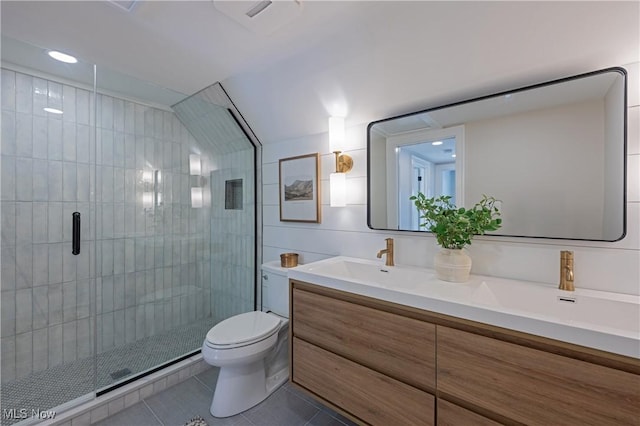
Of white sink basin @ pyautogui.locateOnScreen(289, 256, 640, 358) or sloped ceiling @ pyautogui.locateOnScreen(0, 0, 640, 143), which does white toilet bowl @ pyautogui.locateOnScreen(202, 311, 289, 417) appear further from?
sloped ceiling @ pyautogui.locateOnScreen(0, 0, 640, 143)

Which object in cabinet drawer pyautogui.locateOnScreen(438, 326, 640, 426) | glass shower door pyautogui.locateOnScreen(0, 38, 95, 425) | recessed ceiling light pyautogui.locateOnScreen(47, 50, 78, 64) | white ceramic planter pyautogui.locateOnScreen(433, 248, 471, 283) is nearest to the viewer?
cabinet drawer pyautogui.locateOnScreen(438, 326, 640, 426)

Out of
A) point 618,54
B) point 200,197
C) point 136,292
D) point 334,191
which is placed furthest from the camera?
point 200,197

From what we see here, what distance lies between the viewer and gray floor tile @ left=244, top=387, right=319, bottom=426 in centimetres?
161

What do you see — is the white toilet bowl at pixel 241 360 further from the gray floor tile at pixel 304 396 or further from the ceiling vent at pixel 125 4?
the ceiling vent at pixel 125 4

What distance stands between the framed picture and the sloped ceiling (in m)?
0.39

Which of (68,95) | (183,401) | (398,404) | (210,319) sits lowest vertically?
(183,401)

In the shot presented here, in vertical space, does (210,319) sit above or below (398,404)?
below

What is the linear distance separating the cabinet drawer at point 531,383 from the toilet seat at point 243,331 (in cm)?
A: 107

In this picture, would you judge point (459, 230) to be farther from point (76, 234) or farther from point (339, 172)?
point (76, 234)

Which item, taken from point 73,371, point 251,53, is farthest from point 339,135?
point 73,371

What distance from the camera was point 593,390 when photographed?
0.80 m

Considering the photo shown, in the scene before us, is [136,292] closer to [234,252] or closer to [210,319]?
[210,319]

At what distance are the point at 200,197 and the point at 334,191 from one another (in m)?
1.36

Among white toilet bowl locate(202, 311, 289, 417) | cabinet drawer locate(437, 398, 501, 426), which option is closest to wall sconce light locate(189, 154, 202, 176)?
white toilet bowl locate(202, 311, 289, 417)
